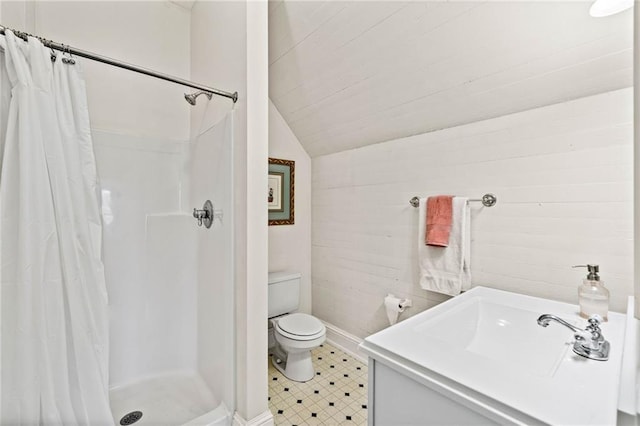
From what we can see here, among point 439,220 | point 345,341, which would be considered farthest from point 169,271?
point 439,220

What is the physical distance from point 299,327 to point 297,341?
0.14 meters

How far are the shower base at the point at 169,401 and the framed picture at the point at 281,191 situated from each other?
4.17ft

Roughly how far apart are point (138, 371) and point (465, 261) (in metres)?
2.13

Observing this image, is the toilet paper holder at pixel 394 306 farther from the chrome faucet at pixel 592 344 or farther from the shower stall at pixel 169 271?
the chrome faucet at pixel 592 344

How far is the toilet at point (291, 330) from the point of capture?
196cm

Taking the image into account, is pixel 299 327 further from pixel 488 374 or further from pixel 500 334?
pixel 488 374

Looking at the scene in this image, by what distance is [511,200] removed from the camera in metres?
1.53

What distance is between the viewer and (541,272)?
1.42 m

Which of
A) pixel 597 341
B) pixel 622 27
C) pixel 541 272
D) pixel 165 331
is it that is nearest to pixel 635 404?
pixel 597 341

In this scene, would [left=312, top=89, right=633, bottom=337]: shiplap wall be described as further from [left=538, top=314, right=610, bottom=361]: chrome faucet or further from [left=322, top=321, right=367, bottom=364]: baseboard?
[left=538, top=314, right=610, bottom=361]: chrome faucet

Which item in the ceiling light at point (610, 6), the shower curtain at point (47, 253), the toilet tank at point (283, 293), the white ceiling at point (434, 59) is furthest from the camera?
the toilet tank at point (283, 293)

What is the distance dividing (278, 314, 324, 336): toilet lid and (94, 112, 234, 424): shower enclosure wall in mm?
519

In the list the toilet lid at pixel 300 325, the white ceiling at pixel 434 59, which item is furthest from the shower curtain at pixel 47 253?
the white ceiling at pixel 434 59

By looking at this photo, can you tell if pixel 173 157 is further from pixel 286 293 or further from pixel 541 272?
pixel 541 272
